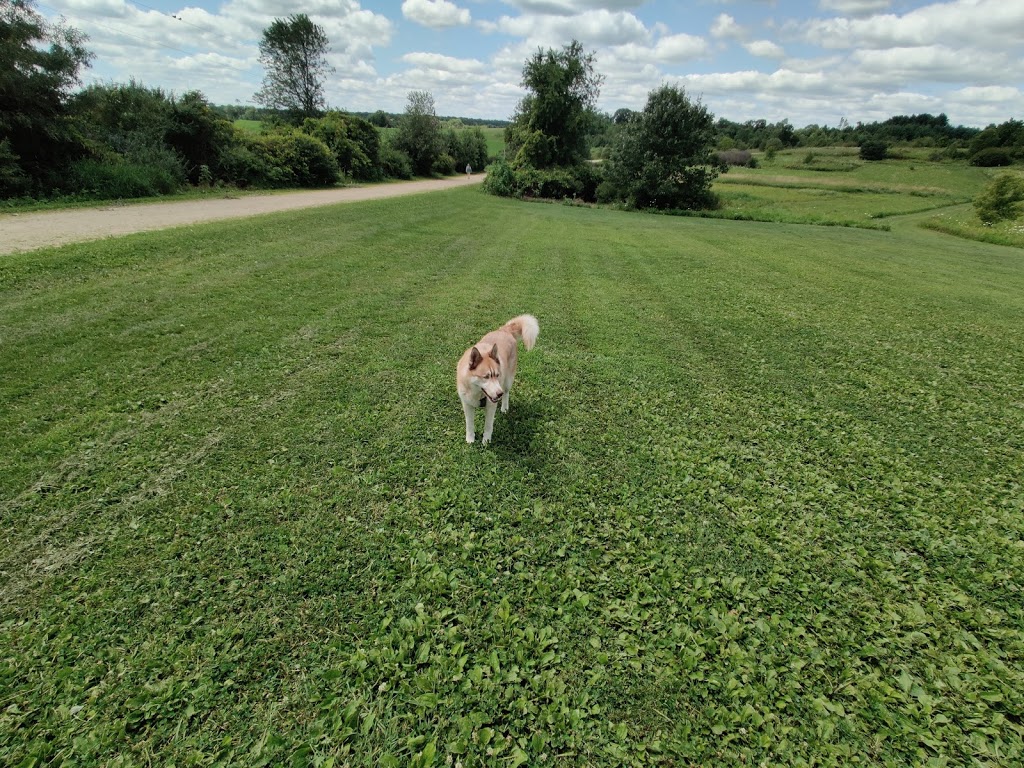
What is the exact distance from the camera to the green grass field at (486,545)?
2.91 metres

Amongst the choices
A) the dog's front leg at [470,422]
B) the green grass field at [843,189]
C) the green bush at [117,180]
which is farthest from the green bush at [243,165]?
the green grass field at [843,189]

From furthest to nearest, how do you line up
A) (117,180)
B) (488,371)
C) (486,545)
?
(117,180) → (488,371) → (486,545)

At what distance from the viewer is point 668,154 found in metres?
43.1

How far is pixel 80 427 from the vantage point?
540 centimetres

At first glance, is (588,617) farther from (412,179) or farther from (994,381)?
(412,179)

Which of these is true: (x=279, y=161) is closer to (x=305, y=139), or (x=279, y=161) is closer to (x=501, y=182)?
(x=305, y=139)

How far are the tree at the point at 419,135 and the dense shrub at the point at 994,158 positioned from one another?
8548 cm

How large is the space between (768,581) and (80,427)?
777cm

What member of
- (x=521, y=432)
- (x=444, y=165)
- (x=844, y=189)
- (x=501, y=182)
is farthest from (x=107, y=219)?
(x=844, y=189)

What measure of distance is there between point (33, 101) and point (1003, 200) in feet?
201

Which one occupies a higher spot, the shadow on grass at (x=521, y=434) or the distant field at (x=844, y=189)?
the distant field at (x=844, y=189)

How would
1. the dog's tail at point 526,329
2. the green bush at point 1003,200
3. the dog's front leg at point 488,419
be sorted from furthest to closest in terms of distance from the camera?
the green bush at point 1003,200
the dog's tail at point 526,329
the dog's front leg at point 488,419

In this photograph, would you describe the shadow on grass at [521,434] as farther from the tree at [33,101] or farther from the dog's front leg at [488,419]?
the tree at [33,101]

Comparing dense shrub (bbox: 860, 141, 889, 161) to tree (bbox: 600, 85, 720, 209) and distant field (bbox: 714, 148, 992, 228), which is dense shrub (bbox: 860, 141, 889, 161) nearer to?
distant field (bbox: 714, 148, 992, 228)
